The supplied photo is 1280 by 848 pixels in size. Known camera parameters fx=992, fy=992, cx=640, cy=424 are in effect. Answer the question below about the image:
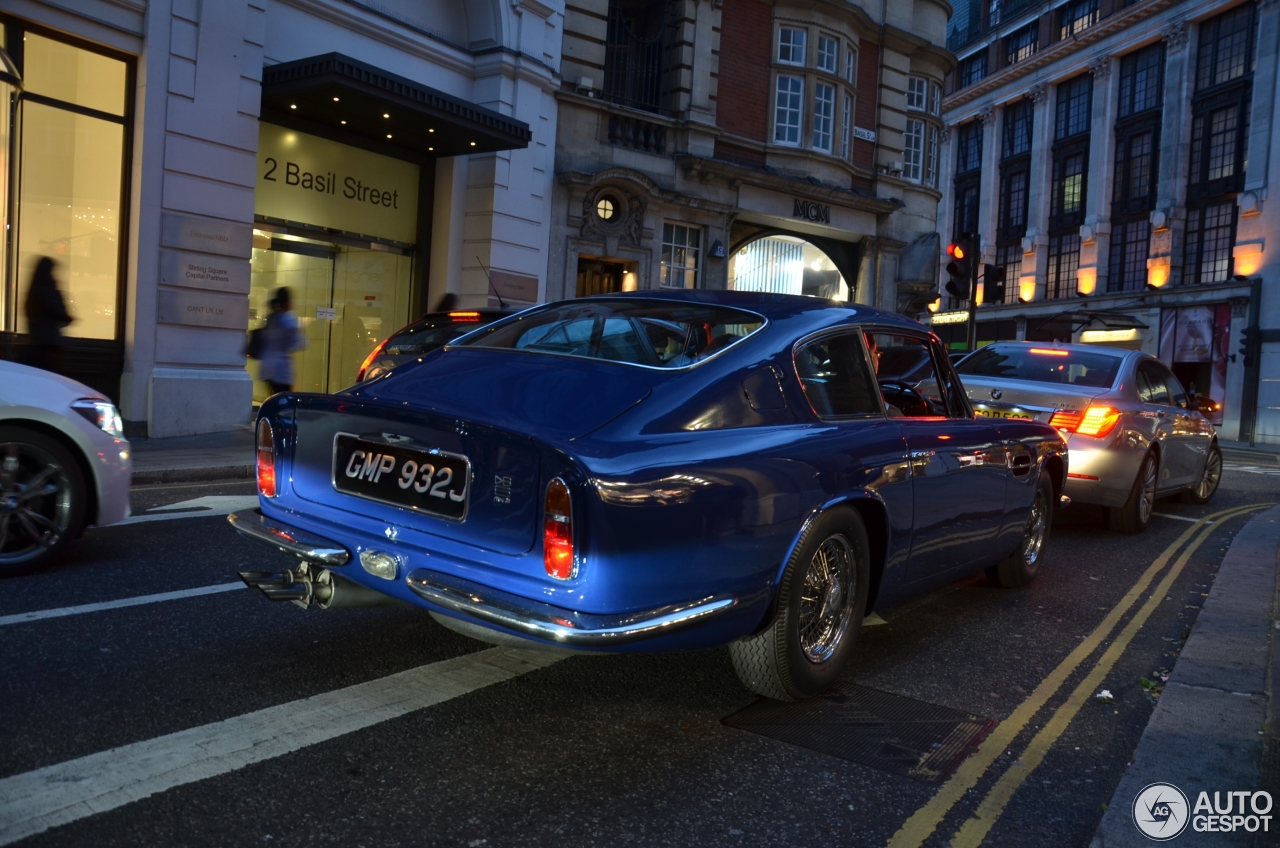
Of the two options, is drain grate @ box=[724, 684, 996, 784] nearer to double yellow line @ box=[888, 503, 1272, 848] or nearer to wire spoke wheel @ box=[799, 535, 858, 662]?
double yellow line @ box=[888, 503, 1272, 848]

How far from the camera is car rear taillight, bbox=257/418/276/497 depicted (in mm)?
3775

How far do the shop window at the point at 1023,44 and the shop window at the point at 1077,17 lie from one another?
6.38 ft

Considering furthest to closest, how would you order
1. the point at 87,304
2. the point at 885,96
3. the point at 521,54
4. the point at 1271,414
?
the point at 1271,414
the point at 885,96
the point at 521,54
the point at 87,304

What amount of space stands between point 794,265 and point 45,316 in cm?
1788

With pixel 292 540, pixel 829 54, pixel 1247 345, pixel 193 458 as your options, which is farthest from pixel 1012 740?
pixel 1247 345

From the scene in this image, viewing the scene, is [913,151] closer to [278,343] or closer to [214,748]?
[278,343]

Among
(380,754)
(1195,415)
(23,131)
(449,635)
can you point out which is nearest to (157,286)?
(23,131)

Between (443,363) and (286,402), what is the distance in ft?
1.95

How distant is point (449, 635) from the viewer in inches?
169

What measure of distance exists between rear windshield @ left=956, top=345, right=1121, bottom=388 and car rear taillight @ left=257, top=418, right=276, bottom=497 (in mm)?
6552

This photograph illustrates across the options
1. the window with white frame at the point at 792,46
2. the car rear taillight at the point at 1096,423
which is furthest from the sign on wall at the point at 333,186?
the car rear taillight at the point at 1096,423

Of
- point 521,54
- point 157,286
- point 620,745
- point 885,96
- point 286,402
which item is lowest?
point 620,745

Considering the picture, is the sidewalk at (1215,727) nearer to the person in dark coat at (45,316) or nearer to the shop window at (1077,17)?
the person in dark coat at (45,316)

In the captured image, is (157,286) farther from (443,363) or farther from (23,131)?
(443,363)
